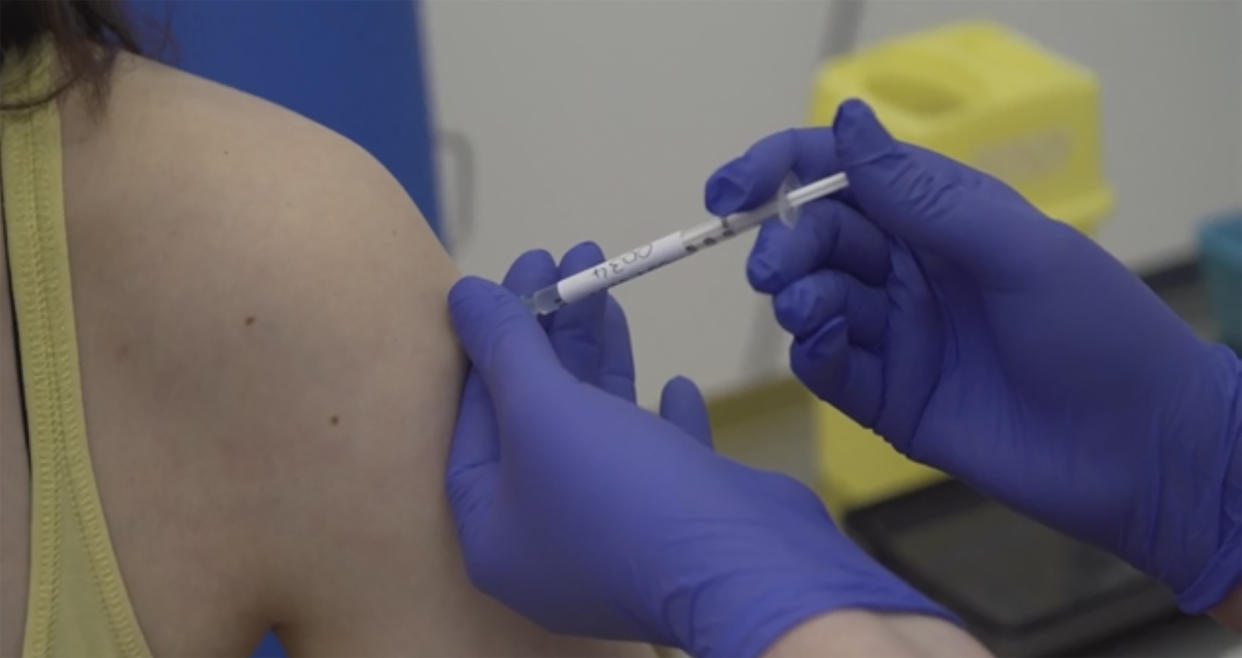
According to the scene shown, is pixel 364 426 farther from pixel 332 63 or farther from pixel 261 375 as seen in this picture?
pixel 332 63

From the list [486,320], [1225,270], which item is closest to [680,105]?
[1225,270]

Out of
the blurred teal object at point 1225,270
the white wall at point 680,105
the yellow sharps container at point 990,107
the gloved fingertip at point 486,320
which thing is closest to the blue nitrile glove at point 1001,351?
the gloved fingertip at point 486,320

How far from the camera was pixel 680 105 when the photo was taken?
1946 mm

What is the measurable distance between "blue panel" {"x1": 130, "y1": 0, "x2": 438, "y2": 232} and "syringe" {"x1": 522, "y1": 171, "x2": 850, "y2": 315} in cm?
30

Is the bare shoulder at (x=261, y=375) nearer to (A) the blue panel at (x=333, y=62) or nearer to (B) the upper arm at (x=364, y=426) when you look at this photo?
(B) the upper arm at (x=364, y=426)

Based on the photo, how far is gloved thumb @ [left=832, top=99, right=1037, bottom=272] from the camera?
846mm

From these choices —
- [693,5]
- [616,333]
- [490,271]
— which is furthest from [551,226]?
[616,333]

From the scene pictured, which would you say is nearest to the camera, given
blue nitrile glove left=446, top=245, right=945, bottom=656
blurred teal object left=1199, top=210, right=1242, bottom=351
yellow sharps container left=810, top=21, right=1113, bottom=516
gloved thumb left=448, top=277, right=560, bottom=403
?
blue nitrile glove left=446, top=245, right=945, bottom=656

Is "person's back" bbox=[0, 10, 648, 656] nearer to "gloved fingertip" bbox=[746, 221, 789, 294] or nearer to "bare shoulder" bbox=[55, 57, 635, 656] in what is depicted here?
"bare shoulder" bbox=[55, 57, 635, 656]

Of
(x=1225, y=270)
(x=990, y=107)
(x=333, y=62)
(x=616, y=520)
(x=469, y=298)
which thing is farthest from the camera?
(x=1225, y=270)

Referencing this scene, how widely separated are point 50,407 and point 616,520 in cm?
30

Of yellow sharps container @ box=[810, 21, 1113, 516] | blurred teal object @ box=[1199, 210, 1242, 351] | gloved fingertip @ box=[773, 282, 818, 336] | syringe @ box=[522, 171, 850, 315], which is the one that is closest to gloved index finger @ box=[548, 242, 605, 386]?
syringe @ box=[522, 171, 850, 315]

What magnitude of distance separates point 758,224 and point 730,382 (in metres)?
1.38

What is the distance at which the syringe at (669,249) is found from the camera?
84cm
